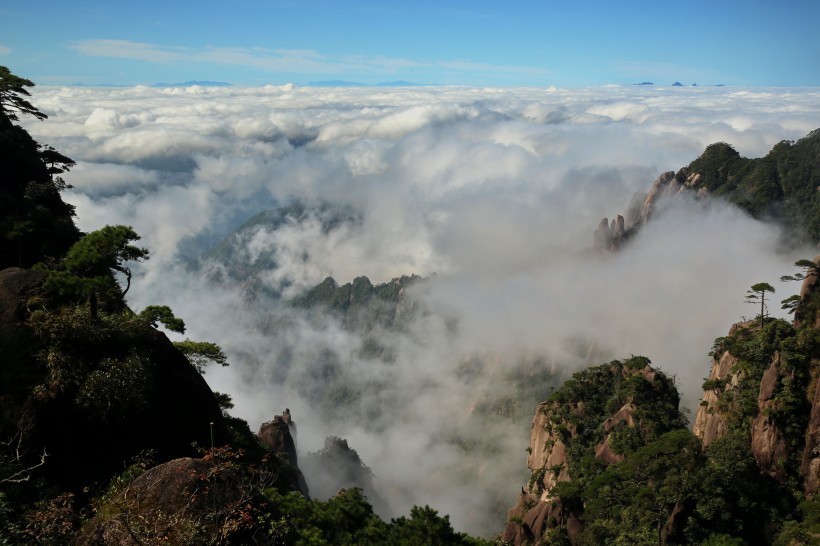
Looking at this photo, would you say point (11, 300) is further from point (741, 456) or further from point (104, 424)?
point (741, 456)

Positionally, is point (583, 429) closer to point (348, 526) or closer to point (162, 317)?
point (348, 526)

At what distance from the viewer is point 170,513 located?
19.0 meters

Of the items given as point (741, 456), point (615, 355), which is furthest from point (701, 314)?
point (741, 456)

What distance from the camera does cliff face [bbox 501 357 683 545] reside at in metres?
63.9

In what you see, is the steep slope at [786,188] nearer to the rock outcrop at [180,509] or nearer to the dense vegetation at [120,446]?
the dense vegetation at [120,446]

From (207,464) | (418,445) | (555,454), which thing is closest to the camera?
(207,464)

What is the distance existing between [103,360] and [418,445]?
554 ft

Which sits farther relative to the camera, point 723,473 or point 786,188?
point 786,188

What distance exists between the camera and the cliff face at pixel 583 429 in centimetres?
6388

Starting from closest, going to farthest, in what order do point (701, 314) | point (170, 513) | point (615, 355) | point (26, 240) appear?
1. point (170, 513)
2. point (26, 240)
3. point (615, 355)
4. point (701, 314)

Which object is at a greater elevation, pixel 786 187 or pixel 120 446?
pixel 786 187

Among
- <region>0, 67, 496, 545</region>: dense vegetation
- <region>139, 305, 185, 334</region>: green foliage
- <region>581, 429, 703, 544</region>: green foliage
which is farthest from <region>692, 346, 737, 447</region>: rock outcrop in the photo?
<region>139, 305, 185, 334</region>: green foliage

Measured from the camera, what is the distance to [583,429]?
80.8 metres

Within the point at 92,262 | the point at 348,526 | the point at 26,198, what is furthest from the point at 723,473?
the point at 26,198
